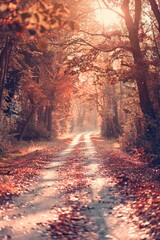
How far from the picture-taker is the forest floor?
8.09m

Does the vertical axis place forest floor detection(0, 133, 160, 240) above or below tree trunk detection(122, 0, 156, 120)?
below

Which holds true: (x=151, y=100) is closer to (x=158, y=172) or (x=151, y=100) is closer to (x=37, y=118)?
(x=158, y=172)

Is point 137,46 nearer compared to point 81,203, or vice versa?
point 81,203

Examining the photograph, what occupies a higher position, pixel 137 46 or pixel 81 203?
pixel 137 46

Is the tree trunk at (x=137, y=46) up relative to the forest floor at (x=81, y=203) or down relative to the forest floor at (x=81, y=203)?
up

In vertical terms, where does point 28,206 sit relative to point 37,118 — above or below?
below

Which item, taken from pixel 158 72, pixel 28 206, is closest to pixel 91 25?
pixel 158 72

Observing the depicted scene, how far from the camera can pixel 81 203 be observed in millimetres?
10914

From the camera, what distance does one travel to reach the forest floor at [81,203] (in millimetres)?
8094

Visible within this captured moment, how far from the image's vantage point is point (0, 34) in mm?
17641

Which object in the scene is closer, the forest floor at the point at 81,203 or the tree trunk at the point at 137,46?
the forest floor at the point at 81,203

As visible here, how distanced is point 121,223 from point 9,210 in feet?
10.8

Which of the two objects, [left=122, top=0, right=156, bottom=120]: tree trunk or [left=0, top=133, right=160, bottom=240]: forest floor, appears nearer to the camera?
[left=0, top=133, right=160, bottom=240]: forest floor

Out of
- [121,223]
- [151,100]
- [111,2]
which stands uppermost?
[111,2]
